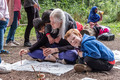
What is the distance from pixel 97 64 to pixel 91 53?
7.4 inches

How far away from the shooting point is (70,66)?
130 inches

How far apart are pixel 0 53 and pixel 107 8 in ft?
33.4

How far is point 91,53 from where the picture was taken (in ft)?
9.36

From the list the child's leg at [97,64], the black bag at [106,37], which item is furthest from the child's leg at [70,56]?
the black bag at [106,37]

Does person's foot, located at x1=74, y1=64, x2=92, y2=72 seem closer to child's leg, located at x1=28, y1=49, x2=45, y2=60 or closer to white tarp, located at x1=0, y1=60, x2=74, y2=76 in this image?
white tarp, located at x1=0, y1=60, x2=74, y2=76

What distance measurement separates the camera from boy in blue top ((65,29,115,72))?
285 cm

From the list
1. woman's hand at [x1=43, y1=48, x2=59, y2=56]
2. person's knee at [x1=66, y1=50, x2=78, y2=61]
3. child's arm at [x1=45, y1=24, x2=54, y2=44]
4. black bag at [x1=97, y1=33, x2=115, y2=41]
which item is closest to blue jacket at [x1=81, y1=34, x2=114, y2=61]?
person's knee at [x1=66, y1=50, x2=78, y2=61]

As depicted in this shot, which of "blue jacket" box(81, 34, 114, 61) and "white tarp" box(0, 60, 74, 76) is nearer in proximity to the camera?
"blue jacket" box(81, 34, 114, 61)

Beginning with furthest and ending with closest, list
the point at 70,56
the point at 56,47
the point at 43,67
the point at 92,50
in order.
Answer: the point at 56,47 → the point at 70,56 → the point at 43,67 → the point at 92,50

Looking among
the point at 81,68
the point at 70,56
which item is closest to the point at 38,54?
the point at 70,56

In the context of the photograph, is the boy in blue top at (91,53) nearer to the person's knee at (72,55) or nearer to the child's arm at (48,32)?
the person's knee at (72,55)

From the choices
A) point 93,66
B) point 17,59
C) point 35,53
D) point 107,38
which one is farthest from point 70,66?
point 107,38

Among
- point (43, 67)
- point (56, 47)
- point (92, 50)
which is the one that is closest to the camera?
point (92, 50)

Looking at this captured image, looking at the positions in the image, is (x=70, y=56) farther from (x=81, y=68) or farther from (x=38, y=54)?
(x=38, y=54)
